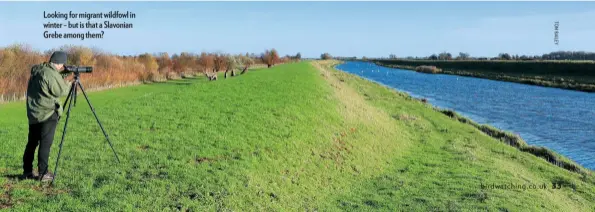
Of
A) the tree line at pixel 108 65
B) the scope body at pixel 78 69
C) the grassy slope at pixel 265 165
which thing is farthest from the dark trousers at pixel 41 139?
the tree line at pixel 108 65

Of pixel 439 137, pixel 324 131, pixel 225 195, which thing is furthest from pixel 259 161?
pixel 439 137

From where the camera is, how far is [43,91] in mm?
8828

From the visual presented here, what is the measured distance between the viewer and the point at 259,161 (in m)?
12.4

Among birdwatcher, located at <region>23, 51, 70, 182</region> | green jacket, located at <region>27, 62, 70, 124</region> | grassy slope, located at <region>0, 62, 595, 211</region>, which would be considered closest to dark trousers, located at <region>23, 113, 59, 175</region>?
birdwatcher, located at <region>23, 51, 70, 182</region>

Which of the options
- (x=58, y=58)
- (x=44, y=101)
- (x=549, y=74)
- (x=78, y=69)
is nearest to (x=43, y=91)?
(x=44, y=101)

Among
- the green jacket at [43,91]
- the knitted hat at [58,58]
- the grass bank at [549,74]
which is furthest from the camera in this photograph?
the grass bank at [549,74]

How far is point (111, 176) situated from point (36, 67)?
9.05 ft

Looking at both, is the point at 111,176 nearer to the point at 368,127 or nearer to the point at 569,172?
the point at 368,127

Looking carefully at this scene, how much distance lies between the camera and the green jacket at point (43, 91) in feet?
28.7

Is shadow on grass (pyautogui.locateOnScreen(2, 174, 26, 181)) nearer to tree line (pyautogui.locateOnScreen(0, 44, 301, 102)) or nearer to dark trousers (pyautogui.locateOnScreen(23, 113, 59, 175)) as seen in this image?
dark trousers (pyautogui.locateOnScreen(23, 113, 59, 175))

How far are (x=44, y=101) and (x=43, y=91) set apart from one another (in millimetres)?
212

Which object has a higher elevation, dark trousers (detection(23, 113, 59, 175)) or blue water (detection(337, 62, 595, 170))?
dark trousers (detection(23, 113, 59, 175))

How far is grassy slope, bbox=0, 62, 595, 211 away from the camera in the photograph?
9.48 meters

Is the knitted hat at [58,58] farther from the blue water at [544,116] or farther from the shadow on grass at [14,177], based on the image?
the blue water at [544,116]
